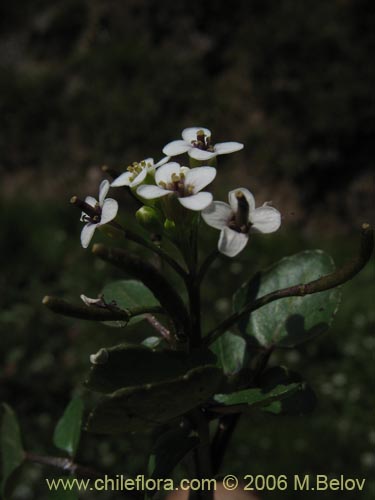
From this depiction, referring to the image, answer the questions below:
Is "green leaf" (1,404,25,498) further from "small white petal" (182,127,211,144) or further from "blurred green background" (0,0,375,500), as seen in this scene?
"blurred green background" (0,0,375,500)

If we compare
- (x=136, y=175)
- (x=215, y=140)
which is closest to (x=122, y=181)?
(x=136, y=175)

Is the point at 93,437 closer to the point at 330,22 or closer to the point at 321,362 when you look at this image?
the point at 321,362

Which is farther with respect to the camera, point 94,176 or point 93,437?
point 94,176

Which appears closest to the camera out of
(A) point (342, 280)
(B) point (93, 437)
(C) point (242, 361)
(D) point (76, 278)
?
(A) point (342, 280)

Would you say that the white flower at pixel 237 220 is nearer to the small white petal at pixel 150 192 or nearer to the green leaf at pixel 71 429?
the small white petal at pixel 150 192

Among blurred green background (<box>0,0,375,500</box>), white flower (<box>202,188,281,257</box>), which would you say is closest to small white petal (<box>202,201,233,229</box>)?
white flower (<box>202,188,281,257</box>)

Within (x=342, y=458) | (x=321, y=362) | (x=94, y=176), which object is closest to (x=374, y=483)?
(x=342, y=458)

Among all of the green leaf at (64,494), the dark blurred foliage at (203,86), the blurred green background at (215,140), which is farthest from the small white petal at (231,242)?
the dark blurred foliage at (203,86)
